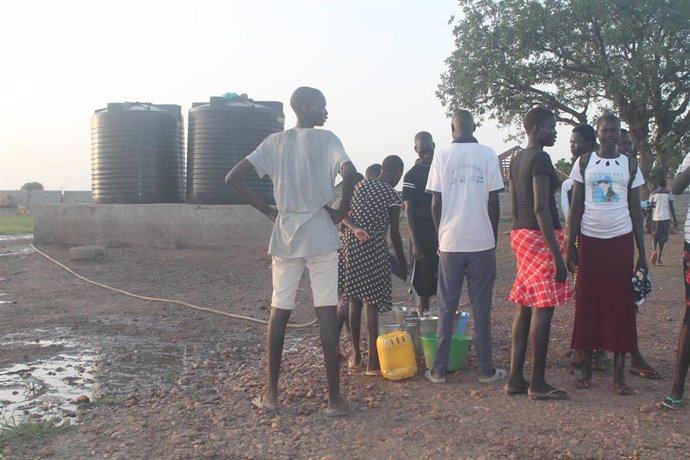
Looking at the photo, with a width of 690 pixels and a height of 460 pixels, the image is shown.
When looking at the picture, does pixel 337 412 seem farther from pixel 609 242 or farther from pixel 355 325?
pixel 609 242

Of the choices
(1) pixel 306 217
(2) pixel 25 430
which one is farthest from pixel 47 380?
(1) pixel 306 217

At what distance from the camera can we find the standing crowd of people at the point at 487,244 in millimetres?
3840

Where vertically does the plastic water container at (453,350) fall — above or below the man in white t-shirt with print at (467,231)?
below

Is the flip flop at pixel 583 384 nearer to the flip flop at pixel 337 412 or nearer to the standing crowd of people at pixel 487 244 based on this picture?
the standing crowd of people at pixel 487 244

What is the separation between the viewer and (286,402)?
157 inches

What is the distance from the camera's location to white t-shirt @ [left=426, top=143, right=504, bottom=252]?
13.9 ft

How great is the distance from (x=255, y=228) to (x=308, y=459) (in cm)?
841

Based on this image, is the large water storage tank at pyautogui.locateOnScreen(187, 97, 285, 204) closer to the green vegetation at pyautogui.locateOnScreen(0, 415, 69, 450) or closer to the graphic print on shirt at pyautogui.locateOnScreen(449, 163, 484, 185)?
the graphic print on shirt at pyautogui.locateOnScreen(449, 163, 484, 185)

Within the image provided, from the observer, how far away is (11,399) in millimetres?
4109

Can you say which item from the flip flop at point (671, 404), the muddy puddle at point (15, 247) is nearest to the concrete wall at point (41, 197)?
the muddy puddle at point (15, 247)

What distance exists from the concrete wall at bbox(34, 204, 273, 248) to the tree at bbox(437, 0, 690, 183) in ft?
36.6

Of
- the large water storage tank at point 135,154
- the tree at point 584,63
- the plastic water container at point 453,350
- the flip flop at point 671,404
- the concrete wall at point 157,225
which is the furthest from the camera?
the tree at point 584,63

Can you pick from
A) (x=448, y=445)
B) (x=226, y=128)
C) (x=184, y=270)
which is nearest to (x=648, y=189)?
(x=226, y=128)

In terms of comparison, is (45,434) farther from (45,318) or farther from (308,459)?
(45,318)
